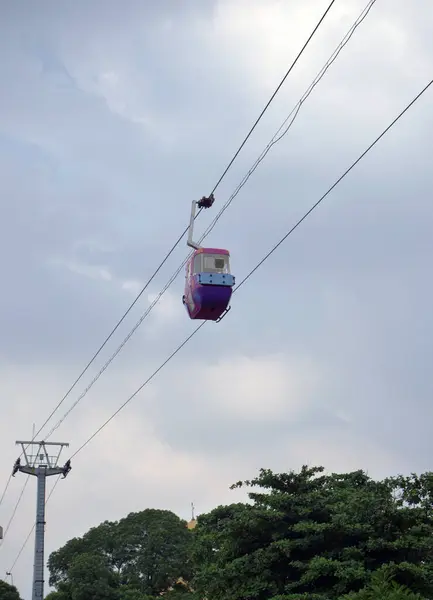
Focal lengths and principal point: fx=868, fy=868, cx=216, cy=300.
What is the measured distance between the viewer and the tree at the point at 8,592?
80000mm

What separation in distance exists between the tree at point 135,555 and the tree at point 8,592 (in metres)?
8.71

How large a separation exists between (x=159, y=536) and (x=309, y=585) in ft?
128

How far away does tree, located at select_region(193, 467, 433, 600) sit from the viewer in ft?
92.9

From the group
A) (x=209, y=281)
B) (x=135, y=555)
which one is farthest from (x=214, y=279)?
(x=135, y=555)

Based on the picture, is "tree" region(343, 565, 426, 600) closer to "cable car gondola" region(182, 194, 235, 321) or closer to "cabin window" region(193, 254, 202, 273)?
"cable car gondola" region(182, 194, 235, 321)

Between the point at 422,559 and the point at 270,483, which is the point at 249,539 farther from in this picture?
the point at 422,559

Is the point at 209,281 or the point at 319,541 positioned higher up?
the point at 209,281

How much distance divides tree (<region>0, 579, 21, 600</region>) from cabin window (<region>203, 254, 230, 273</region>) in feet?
221

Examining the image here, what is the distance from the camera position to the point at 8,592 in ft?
265

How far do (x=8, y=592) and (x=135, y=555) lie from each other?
63.9 feet

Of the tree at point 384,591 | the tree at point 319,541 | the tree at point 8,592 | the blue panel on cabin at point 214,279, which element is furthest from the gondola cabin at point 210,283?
the tree at point 8,592

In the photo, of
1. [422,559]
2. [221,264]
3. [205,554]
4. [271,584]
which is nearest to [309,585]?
[271,584]

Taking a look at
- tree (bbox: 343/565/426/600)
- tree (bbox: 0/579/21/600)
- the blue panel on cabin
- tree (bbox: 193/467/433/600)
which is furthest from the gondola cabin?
tree (bbox: 0/579/21/600)

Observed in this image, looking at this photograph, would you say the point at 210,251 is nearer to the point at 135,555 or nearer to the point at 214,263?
the point at 214,263
